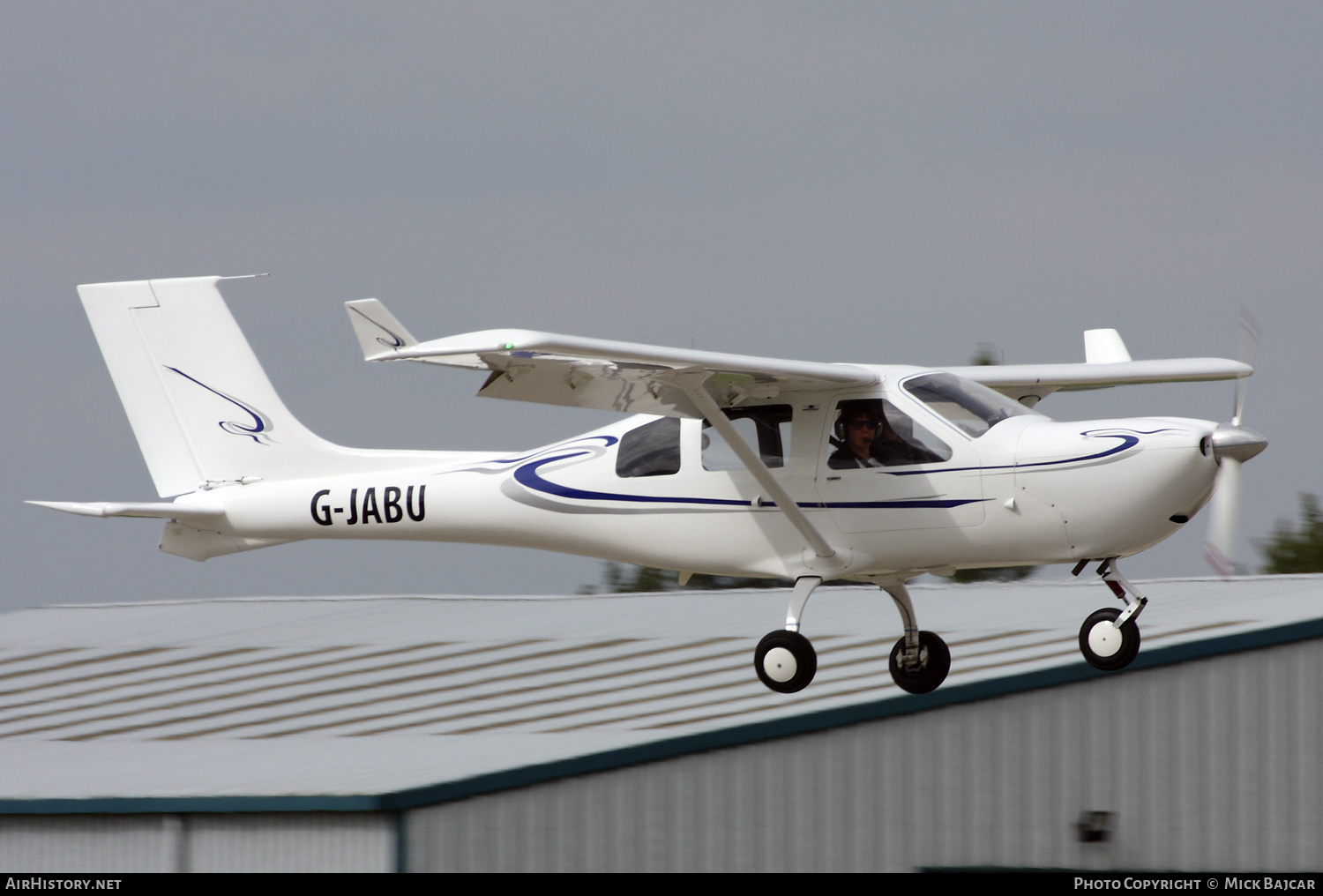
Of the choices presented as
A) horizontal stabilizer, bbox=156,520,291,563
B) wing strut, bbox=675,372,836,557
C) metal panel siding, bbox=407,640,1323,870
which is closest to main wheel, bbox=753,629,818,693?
wing strut, bbox=675,372,836,557

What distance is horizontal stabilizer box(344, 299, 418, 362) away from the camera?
34.4 feet

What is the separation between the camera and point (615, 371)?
1146cm

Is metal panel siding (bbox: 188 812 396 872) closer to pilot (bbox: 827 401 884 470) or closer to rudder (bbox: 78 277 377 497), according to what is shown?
rudder (bbox: 78 277 377 497)

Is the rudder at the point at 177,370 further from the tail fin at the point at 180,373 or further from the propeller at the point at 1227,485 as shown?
the propeller at the point at 1227,485

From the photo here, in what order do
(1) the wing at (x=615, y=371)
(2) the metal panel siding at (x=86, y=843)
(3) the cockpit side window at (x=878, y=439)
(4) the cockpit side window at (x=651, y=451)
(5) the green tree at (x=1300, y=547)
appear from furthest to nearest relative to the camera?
(5) the green tree at (x=1300, y=547), (2) the metal panel siding at (x=86, y=843), (4) the cockpit side window at (x=651, y=451), (3) the cockpit side window at (x=878, y=439), (1) the wing at (x=615, y=371)

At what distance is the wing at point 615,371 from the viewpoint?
10.2 m

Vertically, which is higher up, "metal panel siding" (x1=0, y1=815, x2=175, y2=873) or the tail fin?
the tail fin

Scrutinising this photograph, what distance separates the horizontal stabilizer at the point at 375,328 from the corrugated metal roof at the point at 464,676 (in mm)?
8307

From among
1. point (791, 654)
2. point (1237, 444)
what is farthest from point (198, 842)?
point (1237, 444)

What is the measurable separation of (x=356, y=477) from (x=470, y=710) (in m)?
8.33

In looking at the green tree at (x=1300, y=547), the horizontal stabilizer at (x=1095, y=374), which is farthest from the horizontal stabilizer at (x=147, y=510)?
the green tree at (x=1300, y=547)

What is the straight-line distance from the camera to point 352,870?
57.8 feet

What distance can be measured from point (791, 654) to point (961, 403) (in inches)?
83.9

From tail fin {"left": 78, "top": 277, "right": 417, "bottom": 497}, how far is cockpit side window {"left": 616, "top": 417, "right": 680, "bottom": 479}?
133 inches
